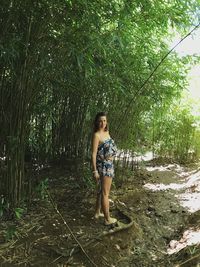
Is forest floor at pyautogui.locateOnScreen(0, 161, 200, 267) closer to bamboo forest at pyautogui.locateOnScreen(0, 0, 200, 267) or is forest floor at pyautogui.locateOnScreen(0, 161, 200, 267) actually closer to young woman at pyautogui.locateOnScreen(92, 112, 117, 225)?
bamboo forest at pyautogui.locateOnScreen(0, 0, 200, 267)

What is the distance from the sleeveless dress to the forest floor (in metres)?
0.57

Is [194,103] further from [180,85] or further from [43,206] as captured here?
[43,206]

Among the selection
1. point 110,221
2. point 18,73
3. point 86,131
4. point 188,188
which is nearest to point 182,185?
point 188,188

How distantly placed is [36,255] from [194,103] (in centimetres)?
528

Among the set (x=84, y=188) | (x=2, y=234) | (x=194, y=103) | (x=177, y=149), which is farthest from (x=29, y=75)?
(x=177, y=149)

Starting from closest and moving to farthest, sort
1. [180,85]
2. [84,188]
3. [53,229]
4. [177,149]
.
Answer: [53,229] → [84,188] → [180,85] → [177,149]

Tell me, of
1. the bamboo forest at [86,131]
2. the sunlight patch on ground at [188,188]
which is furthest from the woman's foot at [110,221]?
the sunlight patch on ground at [188,188]

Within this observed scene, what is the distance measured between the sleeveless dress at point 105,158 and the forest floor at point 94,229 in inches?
22.3

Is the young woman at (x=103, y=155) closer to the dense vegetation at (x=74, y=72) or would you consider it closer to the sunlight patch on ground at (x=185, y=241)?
the dense vegetation at (x=74, y=72)

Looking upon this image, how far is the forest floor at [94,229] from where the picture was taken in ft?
10.5

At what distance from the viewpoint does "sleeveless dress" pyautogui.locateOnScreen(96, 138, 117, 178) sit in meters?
3.79

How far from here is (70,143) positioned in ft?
19.0

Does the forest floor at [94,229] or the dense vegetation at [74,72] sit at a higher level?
the dense vegetation at [74,72]

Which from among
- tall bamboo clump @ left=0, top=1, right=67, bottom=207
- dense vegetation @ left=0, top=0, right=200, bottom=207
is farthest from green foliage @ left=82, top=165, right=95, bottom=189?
tall bamboo clump @ left=0, top=1, right=67, bottom=207
